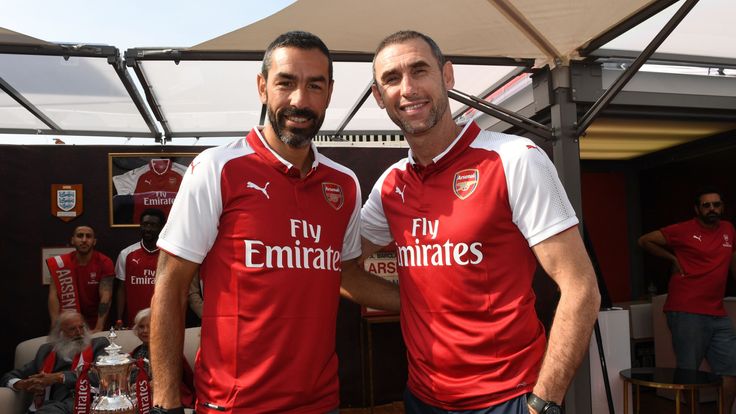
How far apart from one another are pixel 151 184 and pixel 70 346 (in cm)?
171

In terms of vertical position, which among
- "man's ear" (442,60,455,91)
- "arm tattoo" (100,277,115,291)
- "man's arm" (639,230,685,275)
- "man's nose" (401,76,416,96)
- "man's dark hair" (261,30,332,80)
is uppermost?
"man's dark hair" (261,30,332,80)

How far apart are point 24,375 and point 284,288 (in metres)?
3.25

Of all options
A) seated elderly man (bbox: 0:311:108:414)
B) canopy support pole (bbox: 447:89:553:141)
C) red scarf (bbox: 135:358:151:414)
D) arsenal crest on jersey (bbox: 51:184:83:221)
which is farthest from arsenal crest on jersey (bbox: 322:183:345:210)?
arsenal crest on jersey (bbox: 51:184:83:221)

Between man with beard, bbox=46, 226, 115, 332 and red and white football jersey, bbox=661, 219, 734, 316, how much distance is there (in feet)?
15.7

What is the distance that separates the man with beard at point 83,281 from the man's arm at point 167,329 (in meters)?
3.58

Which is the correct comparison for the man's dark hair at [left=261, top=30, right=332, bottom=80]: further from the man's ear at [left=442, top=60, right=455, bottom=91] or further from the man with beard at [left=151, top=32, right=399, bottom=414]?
the man's ear at [left=442, top=60, right=455, bottom=91]

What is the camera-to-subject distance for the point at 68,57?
10.8ft

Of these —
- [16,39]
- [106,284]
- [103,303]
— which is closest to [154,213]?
[106,284]

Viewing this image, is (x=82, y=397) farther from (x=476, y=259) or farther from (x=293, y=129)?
(x=476, y=259)

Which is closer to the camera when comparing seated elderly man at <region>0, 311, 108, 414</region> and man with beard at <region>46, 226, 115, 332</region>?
seated elderly man at <region>0, 311, 108, 414</region>

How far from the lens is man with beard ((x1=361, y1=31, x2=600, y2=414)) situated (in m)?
1.54

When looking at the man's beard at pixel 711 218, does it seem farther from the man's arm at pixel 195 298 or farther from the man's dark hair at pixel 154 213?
the man's dark hair at pixel 154 213

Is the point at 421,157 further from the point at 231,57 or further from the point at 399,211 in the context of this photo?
the point at 231,57

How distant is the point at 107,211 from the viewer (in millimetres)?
5176
